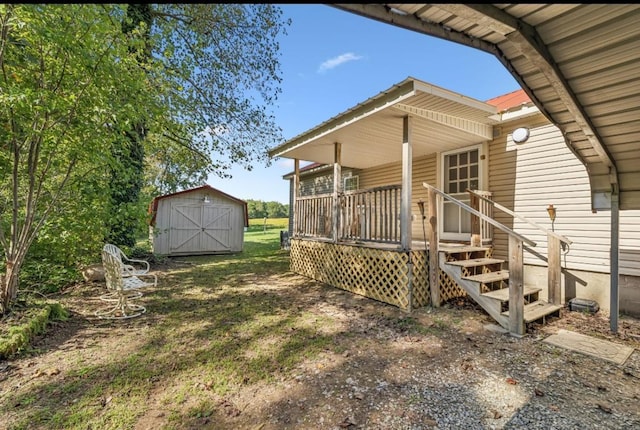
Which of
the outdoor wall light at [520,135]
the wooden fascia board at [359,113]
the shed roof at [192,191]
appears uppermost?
the wooden fascia board at [359,113]

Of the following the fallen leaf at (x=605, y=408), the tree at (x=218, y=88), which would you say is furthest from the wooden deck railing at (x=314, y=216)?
the tree at (x=218, y=88)

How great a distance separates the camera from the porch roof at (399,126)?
4.23 metres

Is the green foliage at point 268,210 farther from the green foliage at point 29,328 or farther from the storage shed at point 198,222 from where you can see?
the green foliage at point 29,328

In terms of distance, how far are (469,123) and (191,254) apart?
35.4ft

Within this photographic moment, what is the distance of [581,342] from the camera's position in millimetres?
3477

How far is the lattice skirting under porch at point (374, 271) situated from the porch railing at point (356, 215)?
26cm

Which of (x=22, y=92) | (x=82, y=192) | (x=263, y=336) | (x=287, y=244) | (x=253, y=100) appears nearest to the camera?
(x=22, y=92)

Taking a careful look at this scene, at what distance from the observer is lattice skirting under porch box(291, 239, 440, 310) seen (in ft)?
15.5

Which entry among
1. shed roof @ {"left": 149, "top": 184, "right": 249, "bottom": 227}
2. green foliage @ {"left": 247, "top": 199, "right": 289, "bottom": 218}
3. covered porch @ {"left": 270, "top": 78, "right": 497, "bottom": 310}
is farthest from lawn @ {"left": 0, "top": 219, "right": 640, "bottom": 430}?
green foliage @ {"left": 247, "top": 199, "right": 289, "bottom": 218}

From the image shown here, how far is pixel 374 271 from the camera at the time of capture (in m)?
5.35

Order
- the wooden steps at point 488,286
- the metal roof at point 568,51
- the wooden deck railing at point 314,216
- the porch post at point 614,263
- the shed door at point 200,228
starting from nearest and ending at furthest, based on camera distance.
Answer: the metal roof at point 568,51
the porch post at point 614,263
the wooden steps at point 488,286
the wooden deck railing at point 314,216
the shed door at point 200,228

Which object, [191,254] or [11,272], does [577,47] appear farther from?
[191,254]

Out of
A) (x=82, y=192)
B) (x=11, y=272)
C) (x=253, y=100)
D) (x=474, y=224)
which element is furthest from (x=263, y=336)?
(x=253, y=100)

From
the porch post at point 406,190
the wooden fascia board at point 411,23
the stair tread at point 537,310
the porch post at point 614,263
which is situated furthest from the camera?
the porch post at point 406,190
